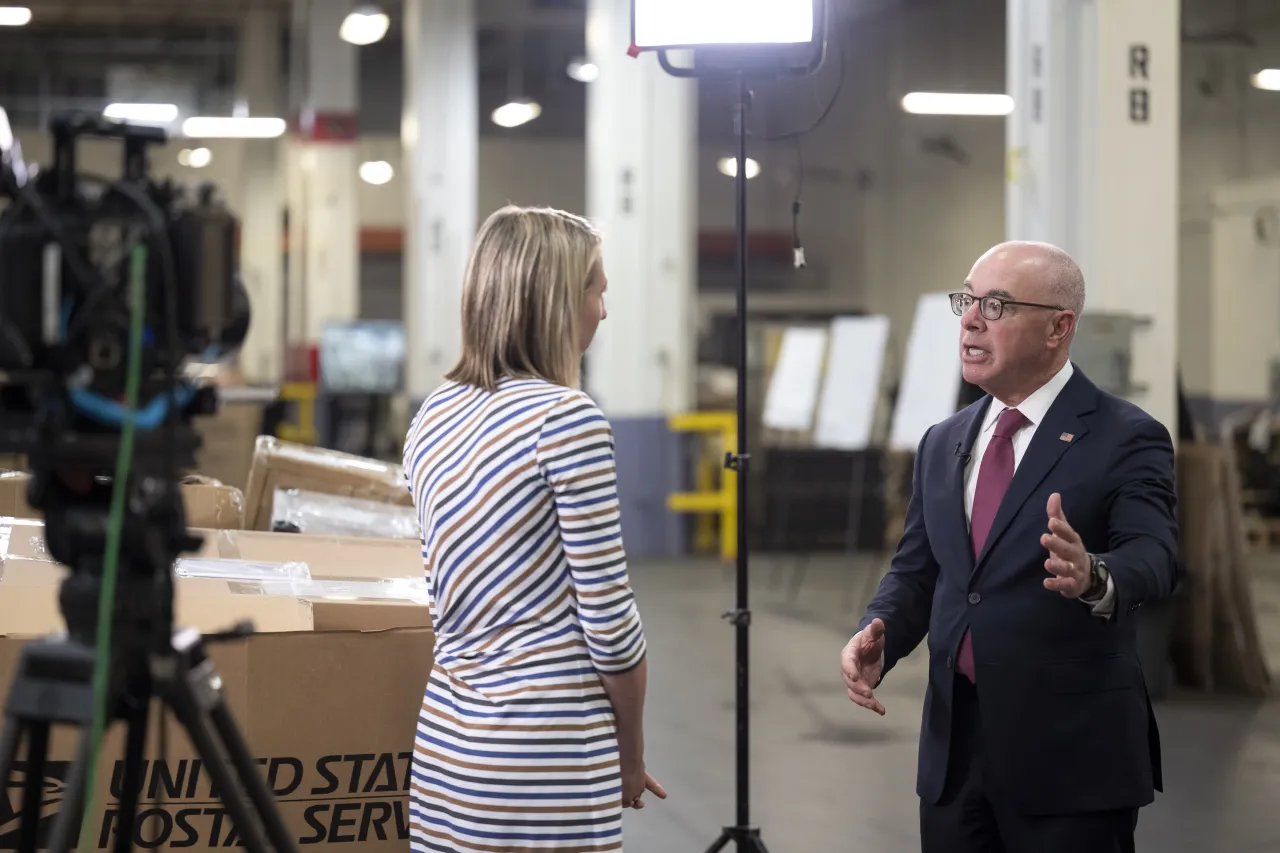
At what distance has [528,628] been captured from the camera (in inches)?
68.6

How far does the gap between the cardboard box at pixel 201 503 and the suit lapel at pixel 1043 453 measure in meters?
1.39

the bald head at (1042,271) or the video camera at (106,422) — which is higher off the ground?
the bald head at (1042,271)

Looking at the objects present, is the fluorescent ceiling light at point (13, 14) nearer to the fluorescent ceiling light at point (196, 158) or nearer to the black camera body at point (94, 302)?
the fluorescent ceiling light at point (196, 158)

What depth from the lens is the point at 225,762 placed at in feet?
4.43

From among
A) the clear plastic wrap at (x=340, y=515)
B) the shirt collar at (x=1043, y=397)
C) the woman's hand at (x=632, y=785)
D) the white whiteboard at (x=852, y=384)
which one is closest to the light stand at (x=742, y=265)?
the clear plastic wrap at (x=340, y=515)

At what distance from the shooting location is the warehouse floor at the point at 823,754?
148 inches

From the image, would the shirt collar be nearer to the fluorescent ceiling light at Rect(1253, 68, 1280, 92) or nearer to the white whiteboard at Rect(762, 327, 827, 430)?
the white whiteboard at Rect(762, 327, 827, 430)

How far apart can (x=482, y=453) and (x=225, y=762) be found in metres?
0.51

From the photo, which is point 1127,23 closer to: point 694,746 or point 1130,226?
point 1130,226

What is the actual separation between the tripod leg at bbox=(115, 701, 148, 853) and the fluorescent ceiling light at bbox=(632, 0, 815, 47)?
1.95 meters

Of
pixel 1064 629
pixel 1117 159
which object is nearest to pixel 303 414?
pixel 1117 159

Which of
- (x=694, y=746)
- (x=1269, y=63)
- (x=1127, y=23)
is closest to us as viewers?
(x=694, y=746)

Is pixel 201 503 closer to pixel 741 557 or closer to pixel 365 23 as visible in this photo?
pixel 741 557

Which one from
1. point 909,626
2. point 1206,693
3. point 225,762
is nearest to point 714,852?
point 909,626
